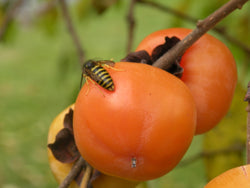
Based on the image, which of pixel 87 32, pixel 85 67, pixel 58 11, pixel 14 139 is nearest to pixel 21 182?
pixel 14 139

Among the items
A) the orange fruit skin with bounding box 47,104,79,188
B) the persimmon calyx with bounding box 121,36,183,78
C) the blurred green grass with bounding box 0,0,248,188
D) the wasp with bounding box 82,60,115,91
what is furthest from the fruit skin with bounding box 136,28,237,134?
the blurred green grass with bounding box 0,0,248,188

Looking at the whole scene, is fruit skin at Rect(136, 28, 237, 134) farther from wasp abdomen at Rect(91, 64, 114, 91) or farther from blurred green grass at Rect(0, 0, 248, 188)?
blurred green grass at Rect(0, 0, 248, 188)

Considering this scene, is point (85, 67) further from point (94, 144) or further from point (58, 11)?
point (58, 11)

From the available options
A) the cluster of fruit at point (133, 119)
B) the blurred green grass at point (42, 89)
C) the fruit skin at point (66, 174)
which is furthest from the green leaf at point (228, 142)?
the cluster of fruit at point (133, 119)

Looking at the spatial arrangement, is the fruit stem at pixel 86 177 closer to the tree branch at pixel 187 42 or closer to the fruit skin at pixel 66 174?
the fruit skin at pixel 66 174

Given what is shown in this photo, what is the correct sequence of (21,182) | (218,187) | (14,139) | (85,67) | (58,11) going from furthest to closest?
(14,139) < (21,182) < (58,11) < (85,67) < (218,187)
